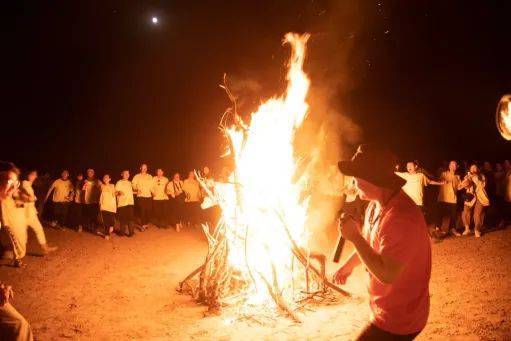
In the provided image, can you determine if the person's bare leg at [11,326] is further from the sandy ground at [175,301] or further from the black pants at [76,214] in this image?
the black pants at [76,214]

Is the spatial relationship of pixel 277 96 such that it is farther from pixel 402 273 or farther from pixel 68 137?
pixel 68 137

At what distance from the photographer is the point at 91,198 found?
11516 mm

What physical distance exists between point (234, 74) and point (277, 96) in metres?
20.8

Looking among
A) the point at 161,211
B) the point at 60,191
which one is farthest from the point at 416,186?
the point at 60,191

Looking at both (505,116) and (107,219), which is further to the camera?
(107,219)

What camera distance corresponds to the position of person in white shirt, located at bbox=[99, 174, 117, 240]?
10.8 m

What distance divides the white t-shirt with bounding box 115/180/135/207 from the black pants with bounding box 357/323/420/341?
9557mm

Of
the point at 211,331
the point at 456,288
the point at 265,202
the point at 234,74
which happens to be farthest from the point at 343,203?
the point at 234,74

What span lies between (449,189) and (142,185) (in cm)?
884

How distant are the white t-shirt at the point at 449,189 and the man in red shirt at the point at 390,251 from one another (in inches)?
349

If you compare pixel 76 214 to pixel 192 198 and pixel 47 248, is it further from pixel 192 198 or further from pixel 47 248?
pixel 192 198

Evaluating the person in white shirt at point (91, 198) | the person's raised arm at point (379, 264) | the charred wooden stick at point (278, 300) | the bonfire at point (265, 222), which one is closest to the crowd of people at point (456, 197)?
the bonfire at point (265, 222)

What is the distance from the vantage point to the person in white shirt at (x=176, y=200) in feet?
40.8

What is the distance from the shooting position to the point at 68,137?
2353 cm
